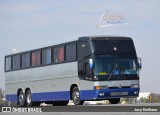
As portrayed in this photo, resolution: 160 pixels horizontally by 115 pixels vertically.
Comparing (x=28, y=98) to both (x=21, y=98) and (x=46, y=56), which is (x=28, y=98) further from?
(x=46, y=56)

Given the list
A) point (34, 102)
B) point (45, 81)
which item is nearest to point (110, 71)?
point (45, 81)

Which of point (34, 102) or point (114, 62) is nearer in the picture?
point (114, 62)

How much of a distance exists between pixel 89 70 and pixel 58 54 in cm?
308

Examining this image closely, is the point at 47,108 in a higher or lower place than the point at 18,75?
lower

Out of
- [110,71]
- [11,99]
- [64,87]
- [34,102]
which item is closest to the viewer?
[110,71]

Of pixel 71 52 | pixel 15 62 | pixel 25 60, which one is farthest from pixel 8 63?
pixel 71 52

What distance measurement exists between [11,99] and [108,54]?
10041 millimetres

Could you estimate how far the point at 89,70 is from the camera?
22.6m

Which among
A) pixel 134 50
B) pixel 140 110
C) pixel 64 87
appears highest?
pixel 134 50

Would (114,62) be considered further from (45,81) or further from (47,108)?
(47,108)

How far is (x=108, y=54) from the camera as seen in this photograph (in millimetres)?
22812

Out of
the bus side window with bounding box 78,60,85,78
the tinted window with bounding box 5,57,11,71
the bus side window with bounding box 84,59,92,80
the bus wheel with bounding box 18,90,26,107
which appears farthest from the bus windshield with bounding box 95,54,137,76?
the tinted window with bounding box 5,57,11,71

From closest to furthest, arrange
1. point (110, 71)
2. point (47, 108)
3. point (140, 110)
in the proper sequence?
point (140, 110), point (47, 108), point (110, 71)

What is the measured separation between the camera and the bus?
22547mm
